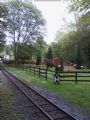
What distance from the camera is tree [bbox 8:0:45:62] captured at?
8250 cm

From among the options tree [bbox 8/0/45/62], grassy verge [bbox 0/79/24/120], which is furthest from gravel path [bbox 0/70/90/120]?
tree [bbox 8/0/45/62]

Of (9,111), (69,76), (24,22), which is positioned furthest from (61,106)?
(24,22)

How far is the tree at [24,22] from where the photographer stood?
82.5 metres

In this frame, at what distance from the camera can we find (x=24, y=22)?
A: 83375 millimetres

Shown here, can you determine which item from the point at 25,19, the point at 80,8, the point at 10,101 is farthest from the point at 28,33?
the point at 10,101

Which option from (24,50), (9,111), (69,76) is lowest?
(9,111)

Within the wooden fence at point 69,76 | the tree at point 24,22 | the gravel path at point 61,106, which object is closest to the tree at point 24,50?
the tree at point 24,22

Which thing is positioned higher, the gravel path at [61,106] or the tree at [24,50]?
the tree at [24,50]

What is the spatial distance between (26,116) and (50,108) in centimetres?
204

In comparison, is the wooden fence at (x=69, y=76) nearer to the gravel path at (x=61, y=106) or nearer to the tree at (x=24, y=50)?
the gravel path at (x=61, y=106)

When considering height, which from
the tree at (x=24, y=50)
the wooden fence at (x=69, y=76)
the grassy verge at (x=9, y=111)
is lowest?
the grassy verge at (x=9, y=111)

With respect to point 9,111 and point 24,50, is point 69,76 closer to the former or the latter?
point 9,111

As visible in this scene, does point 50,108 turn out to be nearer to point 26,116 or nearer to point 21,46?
point 26,116

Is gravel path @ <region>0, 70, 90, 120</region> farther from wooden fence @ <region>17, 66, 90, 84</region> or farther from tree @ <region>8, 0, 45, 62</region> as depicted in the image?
tree @ <region>8, 0, 45, 62</region>
